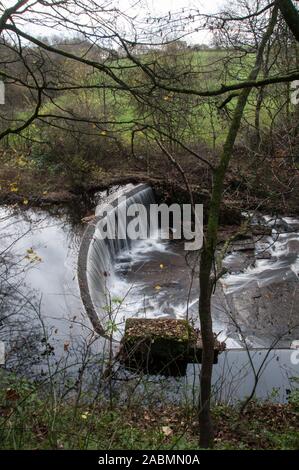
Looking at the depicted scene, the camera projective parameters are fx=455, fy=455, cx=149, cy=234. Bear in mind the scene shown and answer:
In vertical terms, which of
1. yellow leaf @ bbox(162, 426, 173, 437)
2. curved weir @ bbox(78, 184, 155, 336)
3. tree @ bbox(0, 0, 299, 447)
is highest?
tree @ bbox(0, 0, 299, 447)

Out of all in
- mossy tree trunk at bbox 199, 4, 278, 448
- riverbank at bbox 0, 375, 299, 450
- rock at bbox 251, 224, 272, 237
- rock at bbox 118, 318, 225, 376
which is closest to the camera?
riverbank at bbox 0, 375, 299, 450

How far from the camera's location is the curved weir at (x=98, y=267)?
8391mm

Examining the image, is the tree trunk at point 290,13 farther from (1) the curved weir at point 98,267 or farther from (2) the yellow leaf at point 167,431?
(1) the curved weir at point 98,267

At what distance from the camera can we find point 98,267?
33.7 ft

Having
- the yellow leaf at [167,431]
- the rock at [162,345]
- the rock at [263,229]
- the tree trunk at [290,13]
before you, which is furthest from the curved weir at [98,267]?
the tree trunk at [290,13]

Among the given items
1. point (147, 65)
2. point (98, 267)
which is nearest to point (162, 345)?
point (98, 267)

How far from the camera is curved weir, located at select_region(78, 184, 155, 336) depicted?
8391mm

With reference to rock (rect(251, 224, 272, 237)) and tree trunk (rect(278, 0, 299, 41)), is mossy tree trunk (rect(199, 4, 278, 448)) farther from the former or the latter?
tree trunk (rect(278, 0, 299, 41))

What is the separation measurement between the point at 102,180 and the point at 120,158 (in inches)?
59.5

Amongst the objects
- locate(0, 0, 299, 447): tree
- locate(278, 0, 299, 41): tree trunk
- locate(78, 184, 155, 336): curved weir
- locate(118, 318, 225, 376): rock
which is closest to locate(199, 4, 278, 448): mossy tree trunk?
locate(0, 0, 299, 447): tree

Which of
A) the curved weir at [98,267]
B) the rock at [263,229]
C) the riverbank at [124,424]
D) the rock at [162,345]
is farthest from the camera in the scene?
the curved weir at [98,267]

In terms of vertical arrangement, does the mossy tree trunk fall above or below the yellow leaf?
above
